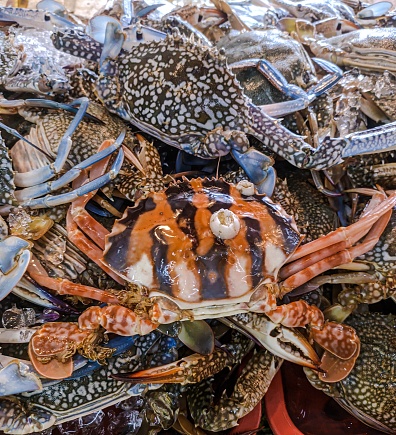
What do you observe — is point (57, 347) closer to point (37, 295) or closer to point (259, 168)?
point (37, 295)

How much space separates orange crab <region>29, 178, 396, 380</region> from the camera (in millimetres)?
1363

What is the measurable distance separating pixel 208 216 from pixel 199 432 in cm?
99

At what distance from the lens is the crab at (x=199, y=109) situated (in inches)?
66.2

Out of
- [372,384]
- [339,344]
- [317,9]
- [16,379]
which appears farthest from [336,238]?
[317,9]

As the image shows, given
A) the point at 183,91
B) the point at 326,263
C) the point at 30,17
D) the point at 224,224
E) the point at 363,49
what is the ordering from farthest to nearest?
the point at 30,17 → the point at 363,49 → the point at 183,91 → the point at 326,263 → the point at 224,224

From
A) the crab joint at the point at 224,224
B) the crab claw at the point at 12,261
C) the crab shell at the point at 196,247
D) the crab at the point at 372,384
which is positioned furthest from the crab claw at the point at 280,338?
the crab claw at the point at 12,261

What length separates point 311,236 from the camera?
1798 millimetres

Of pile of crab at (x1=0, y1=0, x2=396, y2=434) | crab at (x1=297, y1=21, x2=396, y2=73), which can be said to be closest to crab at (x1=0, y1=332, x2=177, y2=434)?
pile of crab at (x1=0, y1=0, x2=396, y2=434)

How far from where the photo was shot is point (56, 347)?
1396 mm

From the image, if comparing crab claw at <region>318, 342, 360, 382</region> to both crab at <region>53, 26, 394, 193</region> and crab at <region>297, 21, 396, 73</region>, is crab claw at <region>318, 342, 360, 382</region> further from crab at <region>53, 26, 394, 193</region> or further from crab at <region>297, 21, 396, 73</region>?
crab at <region>297, 21, 396, 73</region>

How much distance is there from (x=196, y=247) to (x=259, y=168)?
48cm

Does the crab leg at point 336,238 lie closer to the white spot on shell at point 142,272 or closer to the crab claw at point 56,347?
the white spot on shell at point 142,272

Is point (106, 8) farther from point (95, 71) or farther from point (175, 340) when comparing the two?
point (175, 340)

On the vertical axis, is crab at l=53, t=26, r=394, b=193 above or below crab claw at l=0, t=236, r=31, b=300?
above
